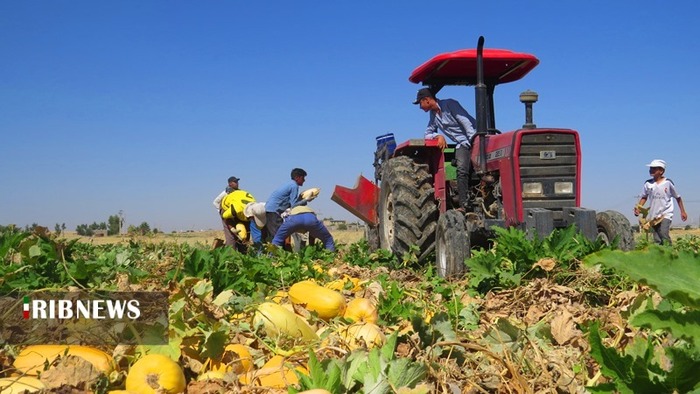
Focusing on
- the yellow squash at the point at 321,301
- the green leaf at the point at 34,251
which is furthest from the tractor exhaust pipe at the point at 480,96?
the green leaf at the point at 34,251

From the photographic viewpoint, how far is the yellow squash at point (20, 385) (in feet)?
7.39

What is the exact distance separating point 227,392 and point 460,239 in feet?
15.4

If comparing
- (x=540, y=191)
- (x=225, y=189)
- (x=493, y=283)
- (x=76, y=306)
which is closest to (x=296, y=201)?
(x=225, y=189)

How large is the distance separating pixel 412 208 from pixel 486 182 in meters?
0.90

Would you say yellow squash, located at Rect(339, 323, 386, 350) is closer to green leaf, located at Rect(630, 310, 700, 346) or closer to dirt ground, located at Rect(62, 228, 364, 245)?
green leaf, located at Rect(630, 310, 700, 346)

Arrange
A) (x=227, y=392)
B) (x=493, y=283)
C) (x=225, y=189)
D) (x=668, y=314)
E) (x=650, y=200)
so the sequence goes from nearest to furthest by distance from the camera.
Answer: (x=668, y=314)
(x=227, y=392)
(x=493, y=283)
(x=650, y=200)
(x=225, y=189)

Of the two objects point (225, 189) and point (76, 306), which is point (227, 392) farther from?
point (225, 189)

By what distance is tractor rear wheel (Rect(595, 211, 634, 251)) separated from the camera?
6.71 meters

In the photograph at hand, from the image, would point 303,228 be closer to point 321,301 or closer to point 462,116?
point 462,116

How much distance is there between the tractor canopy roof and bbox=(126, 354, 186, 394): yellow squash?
6.56 m

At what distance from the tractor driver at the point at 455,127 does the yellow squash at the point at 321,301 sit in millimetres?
4357

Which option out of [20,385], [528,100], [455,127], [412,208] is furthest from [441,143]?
[20,385]

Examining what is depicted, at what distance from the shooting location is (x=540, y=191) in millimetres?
7520

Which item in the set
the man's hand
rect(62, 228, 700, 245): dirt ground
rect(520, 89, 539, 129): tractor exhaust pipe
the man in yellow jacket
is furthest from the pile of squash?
rect(62, 228, 700, 245): dirt ground
